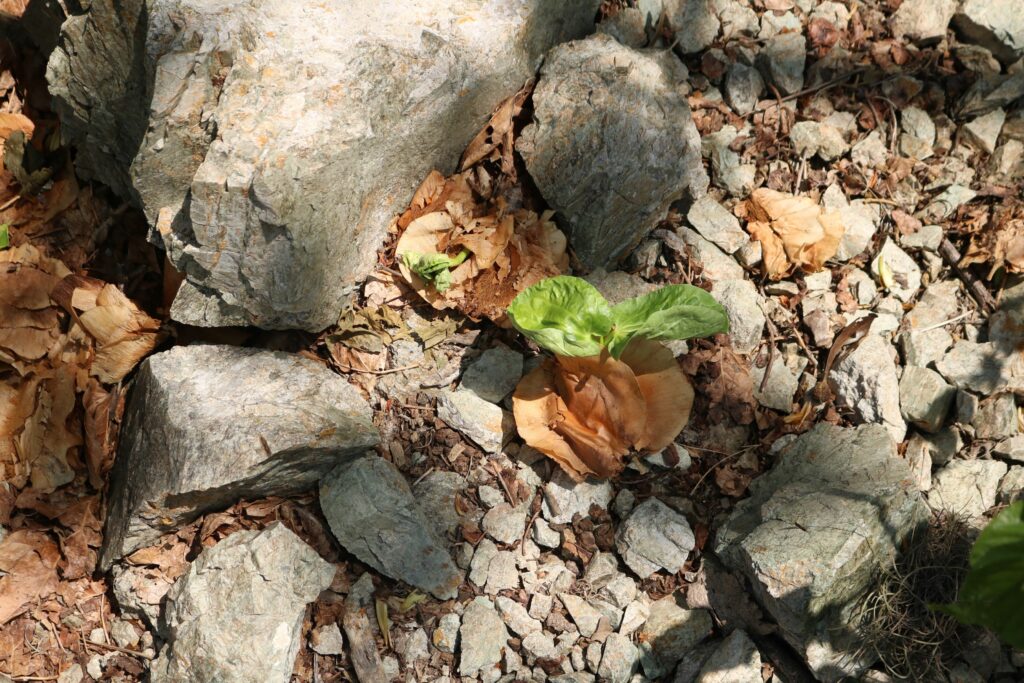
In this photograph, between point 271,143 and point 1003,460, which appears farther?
point 1003,460

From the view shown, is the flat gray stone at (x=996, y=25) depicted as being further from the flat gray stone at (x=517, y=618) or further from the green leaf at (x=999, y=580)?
the flat gray stone at (x=517, y=618)

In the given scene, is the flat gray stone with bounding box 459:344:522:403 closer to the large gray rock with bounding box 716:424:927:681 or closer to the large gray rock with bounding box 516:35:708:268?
the large gray rock with bounding box 516:35:708:268

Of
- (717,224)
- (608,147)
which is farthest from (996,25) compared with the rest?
(608,147)

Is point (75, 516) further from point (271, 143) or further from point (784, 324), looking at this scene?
point (784, 324)

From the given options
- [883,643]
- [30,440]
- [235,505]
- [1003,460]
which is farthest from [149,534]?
[1003,460]

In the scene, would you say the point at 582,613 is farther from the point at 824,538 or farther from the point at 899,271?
the point at 899,271
